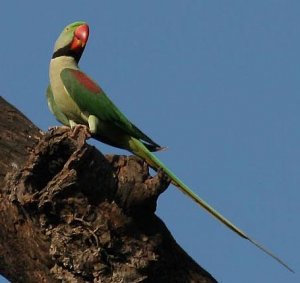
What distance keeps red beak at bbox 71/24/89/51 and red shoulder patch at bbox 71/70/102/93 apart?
362 mm

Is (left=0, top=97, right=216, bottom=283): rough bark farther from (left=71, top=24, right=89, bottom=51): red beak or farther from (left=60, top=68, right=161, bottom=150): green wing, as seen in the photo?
(left=71, top=24, right=89, bottom=51): red beak

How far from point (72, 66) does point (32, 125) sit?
42.3 inches

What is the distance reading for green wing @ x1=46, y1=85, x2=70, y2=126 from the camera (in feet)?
16.6

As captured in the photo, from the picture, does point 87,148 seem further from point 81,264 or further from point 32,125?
point 32,125

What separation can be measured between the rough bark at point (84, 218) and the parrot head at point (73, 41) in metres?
2.05

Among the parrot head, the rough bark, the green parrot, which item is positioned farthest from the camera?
the parrot head

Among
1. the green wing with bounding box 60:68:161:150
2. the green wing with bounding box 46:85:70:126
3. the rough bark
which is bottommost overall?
the rough bark

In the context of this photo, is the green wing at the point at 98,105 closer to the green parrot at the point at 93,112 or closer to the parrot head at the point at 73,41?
the green parrot at the point at 93,112

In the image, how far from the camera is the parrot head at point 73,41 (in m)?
5.30

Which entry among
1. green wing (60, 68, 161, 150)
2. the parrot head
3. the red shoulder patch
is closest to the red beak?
the parrot head

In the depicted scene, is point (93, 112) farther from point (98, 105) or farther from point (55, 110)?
point (55, 110)

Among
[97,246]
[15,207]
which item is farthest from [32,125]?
[97,246]

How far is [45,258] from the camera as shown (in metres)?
3.26

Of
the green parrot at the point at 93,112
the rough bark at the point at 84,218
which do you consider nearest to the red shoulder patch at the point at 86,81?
A: the green parrot at the point at 93,112
